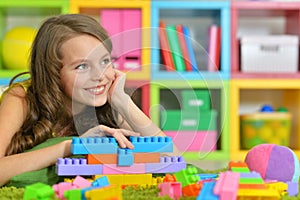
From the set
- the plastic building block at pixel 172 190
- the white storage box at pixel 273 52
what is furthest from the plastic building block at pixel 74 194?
the white storage box at pixel 273 52

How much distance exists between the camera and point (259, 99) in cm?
274

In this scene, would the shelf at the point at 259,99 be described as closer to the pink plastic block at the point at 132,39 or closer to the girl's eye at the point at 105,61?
the pink plastic block at the point at 132,39

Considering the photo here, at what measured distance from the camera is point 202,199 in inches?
29.0

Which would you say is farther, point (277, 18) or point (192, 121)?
point (277, 18)

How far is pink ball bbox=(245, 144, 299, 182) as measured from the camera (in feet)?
3.21

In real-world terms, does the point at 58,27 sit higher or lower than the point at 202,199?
higher

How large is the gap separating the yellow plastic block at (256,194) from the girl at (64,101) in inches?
10.6

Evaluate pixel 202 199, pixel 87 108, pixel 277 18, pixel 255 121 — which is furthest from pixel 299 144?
pixel 202 199

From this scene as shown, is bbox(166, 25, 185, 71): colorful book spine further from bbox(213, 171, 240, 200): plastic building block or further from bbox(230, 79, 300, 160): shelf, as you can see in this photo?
bbox(213, 171, 240, 200): plastic building block

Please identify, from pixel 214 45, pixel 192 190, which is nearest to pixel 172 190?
pixel 192 190

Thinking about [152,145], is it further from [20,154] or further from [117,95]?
[20,154]

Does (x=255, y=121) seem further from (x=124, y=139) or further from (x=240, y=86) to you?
(x=124, y=139)

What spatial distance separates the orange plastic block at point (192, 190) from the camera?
0.83 m

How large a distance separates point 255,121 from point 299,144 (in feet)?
0.76
